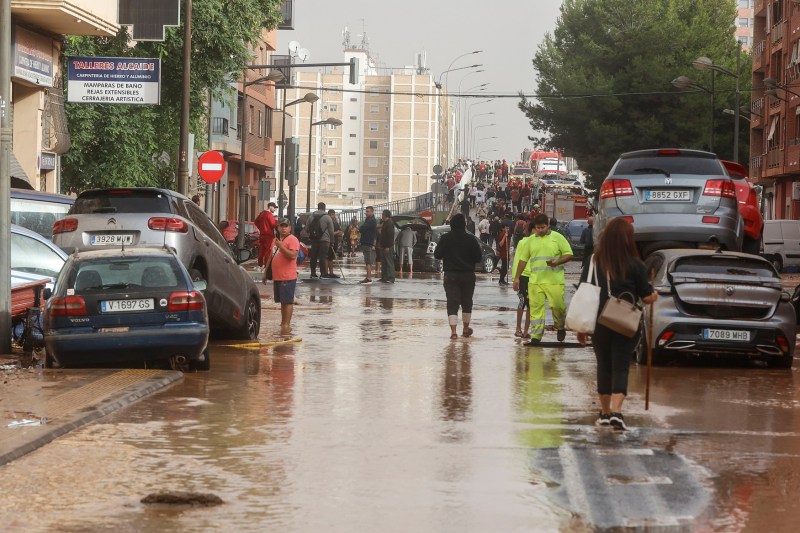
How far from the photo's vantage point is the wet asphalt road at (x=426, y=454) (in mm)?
7832

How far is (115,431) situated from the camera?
11.0 metres

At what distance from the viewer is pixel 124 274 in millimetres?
15281

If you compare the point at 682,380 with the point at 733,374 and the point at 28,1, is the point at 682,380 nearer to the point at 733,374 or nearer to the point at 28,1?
the point at 733,374

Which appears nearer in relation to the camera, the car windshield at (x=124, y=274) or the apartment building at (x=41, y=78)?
the car windshield at (x=124, y=274)

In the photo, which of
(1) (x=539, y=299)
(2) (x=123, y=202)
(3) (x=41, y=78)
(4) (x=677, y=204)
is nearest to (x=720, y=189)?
(4) (x=677, y=204)

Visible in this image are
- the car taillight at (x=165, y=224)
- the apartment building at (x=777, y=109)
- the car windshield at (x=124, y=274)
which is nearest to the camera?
the car windshield at (x=124, y=274)

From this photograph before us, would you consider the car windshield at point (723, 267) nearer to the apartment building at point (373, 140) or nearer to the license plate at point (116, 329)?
the license plate at point (116, 329)

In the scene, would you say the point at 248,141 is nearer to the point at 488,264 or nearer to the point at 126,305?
the point at 488,264

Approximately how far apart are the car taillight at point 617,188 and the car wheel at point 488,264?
2705 cm

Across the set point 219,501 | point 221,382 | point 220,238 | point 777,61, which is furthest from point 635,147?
point 219,501

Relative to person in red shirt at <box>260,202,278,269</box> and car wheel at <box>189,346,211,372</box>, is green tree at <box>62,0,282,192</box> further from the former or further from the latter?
car wheel at <box>189,346,211,372</box>

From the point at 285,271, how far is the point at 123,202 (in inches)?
134

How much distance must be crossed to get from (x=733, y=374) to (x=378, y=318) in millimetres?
9386

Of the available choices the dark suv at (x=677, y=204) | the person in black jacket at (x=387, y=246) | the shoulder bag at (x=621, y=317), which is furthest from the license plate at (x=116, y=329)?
the person in black jacket at (x=387, y=246)
